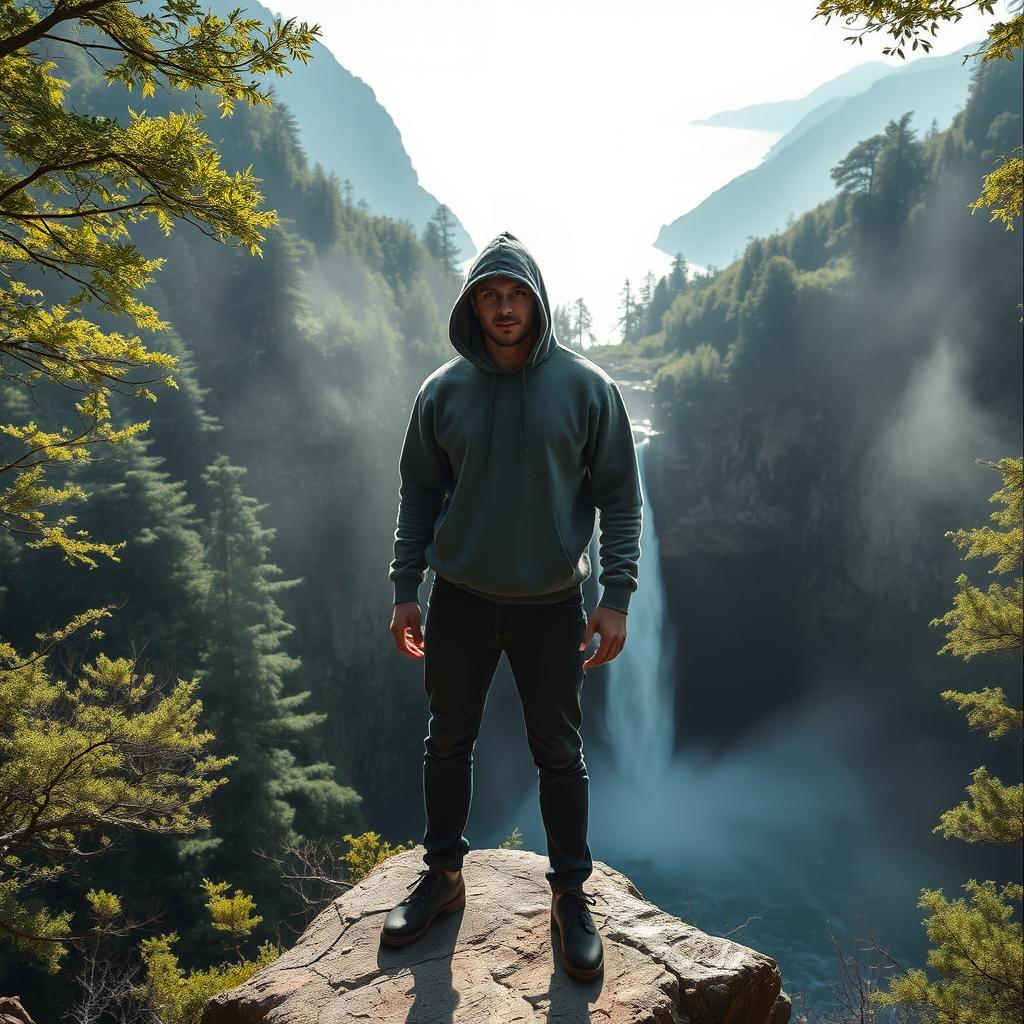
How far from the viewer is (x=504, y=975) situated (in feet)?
8.73

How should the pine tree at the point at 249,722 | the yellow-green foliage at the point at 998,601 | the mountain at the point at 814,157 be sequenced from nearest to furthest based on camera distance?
the yellow-green foliage at the point at 998,601 → the pine tree at the point at 249,722 → the mountain at the point at 814,157

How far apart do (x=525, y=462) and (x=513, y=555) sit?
332 millimetres

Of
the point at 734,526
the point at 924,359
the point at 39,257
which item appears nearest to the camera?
the point at 39,257

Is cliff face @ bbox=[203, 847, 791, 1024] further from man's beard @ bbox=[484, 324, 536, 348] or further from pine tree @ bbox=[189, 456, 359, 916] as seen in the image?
pine tree @ bbox=[189, 456, 359, 916]

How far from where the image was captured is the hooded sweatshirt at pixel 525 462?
8.73ft

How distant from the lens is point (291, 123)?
4722 centimetres

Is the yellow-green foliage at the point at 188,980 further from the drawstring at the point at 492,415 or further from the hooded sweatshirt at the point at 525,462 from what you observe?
the drawstring at the point at 492,415

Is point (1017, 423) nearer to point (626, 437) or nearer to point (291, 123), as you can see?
point (626, 437)

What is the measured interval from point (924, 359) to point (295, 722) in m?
25.1

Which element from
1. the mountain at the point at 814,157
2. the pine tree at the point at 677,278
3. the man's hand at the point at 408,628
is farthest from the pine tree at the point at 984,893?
the mountain at the point at 814,157

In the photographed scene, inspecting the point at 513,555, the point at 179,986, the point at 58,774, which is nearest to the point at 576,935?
the point at 513,555

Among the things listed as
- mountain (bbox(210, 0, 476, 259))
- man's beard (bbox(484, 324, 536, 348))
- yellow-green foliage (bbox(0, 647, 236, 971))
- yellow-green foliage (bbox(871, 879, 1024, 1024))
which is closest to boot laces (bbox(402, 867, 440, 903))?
man's beard (bbox(484, 324, 536, 348))

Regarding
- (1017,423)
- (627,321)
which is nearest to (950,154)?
(1017,423)

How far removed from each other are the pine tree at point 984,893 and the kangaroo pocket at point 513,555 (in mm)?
5870
